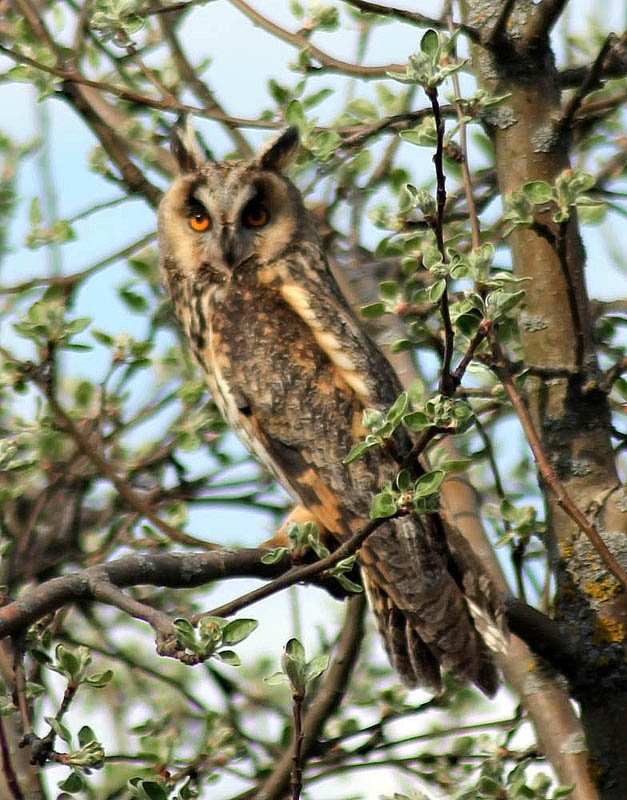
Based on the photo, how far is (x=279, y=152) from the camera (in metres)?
3.66

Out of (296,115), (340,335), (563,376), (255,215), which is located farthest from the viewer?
(255,215)

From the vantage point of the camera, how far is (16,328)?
8.41ft

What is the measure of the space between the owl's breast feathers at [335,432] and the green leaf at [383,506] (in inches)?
32.2

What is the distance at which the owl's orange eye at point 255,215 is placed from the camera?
3.57m

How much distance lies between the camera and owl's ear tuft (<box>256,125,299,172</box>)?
3592 mm

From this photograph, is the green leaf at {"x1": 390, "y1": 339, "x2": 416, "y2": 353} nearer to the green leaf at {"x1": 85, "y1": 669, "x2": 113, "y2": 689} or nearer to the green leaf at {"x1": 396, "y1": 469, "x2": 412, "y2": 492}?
the green leaf at {"x1": 396, "y1": 469, "x2": 412, "y2": 492}

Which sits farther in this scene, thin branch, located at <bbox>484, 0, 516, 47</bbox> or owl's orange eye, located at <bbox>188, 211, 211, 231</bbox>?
owl's orange eye, located at <bbox>188, 211, 211, 231</bbox>

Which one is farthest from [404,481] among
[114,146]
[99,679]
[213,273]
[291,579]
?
[213,273]

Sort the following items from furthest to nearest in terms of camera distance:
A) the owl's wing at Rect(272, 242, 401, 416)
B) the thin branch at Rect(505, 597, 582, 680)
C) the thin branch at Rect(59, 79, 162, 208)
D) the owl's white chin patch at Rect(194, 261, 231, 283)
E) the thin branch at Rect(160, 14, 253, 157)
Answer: the owl's white chin patch at Rect(194, 261, 231, 283)
the thin branch at Rect(160, 14, 253, 157)
the thin branch at Rect(59, 79, 162, 208)
the owl's wing at Rect(272, 242, 401, 416)
the thin branch at Rect(505, 597, 582, 680)

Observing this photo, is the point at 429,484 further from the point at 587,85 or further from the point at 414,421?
the point at 587,85

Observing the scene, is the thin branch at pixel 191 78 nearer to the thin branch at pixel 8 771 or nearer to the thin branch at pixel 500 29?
the thin branch at pixel 500 29

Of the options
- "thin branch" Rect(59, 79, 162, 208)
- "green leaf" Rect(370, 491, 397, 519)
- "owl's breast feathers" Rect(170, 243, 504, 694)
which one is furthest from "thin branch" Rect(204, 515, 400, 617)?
"thin branch" Rect(59, 79, 162, 208)

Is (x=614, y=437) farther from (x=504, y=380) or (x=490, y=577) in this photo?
(x=504, y=380)

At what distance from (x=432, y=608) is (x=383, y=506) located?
42.8 inches
